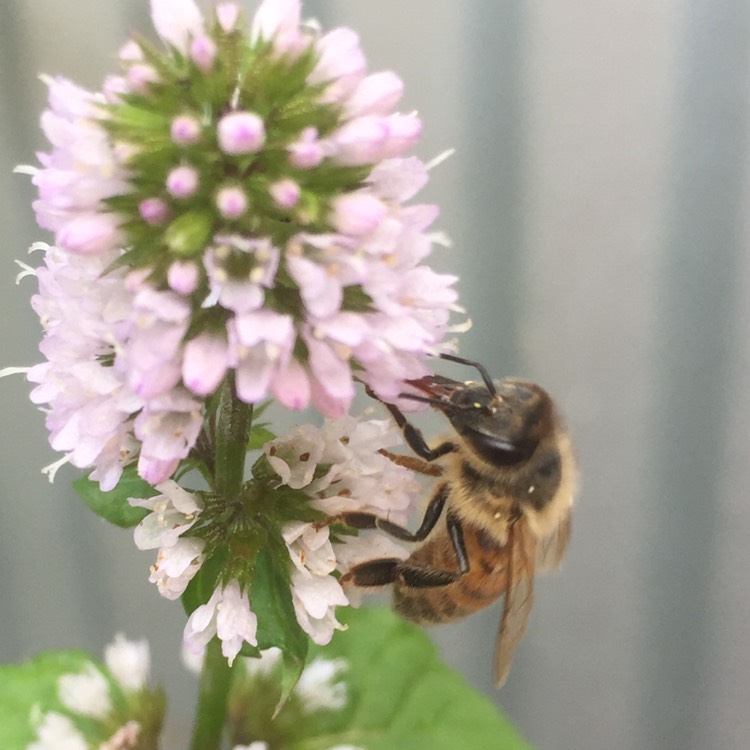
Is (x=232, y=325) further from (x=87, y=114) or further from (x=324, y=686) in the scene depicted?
(x=324, y=686)

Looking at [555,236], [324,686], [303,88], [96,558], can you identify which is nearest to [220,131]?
[303,88]

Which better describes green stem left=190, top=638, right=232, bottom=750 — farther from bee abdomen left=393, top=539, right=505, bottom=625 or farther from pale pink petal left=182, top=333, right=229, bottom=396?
pale pink petal left=182, top=333, right=229, bottom=396

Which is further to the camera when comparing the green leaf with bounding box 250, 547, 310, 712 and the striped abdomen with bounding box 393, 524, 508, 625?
the striped abdomen with bounding box 393, 524, 508, 625

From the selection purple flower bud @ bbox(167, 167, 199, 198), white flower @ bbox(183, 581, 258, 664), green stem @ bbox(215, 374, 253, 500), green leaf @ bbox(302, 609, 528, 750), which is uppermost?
purple flower bud @ bbox(167, 167, 199, 198)

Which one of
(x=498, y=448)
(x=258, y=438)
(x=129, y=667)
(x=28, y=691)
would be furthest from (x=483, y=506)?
(x=28, y=691)

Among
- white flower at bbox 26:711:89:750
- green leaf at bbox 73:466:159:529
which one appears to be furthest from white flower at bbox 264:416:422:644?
white flower at bbox 26:711:89:750

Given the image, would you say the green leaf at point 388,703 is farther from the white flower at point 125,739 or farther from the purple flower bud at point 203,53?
the purple flower bud at point 203,53
